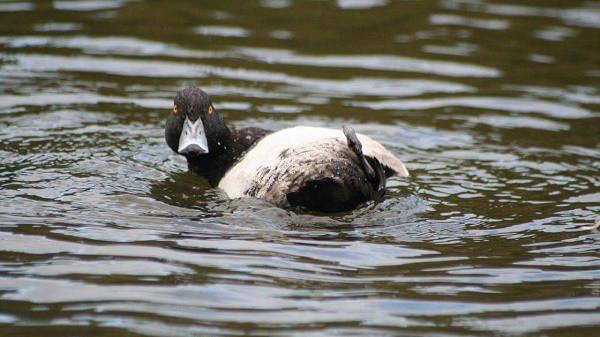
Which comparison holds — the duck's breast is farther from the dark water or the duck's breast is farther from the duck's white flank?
the dark water

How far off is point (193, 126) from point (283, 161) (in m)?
1.20

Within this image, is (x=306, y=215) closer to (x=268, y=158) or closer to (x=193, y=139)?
(x=268, y=158)

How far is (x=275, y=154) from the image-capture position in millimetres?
7102

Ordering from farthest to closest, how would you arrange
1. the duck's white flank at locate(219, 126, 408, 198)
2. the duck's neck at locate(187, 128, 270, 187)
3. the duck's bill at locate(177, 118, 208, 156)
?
the duck's neck at locate(187, 128, 270, 187) → the duck's bill at locate(177, 118, 208, 156) → the duck's white flank at locate(219, 126, 408, 198)

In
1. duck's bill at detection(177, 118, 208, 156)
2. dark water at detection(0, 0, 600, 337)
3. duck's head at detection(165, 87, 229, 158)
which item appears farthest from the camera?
duck's head at detection(165, 87, 229, 158)

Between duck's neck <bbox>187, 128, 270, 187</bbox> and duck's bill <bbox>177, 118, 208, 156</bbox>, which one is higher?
duck's bill <bbox>177, 118, 208, 156</bbox>

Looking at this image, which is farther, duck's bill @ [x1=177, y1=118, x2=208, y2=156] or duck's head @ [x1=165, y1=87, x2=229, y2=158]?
duck's head @ [x1=165, y1=87, x2=229, y2=158]

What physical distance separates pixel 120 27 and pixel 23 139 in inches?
183

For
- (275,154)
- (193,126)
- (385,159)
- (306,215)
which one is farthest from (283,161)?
(193,126)

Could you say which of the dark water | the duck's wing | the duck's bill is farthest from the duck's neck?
the duck's wing

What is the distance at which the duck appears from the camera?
21.5 feet

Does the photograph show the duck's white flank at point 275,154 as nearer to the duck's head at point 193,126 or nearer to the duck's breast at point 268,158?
the duck's breast at point 268,158

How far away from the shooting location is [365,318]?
15.9 ft

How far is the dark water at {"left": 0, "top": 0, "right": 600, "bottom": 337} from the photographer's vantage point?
5.02 meters
